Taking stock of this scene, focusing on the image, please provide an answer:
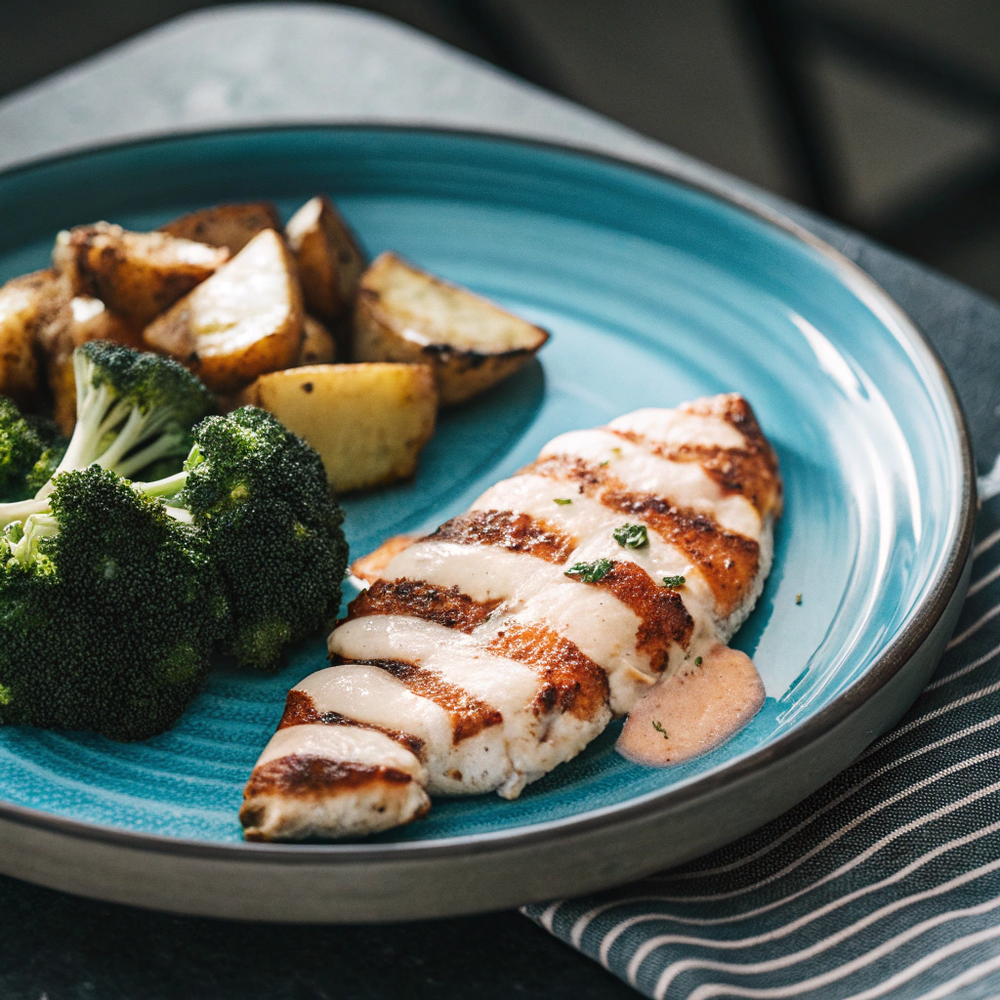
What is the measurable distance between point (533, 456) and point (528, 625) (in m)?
0.80

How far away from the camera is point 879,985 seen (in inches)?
61.7

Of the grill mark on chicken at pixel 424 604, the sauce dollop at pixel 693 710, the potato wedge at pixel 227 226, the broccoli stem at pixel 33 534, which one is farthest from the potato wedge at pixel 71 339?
the sauce dollop at pixel 693 710

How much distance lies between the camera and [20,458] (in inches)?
90.6

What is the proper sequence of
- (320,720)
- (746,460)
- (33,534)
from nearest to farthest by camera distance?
(320,720)
(33,534)
(746,460)

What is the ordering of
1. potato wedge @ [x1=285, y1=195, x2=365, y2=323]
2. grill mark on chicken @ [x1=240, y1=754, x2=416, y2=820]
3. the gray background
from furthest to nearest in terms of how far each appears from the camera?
the gray background < potato wedge @ [x1=285, y1=195, x2=365, y2=323] < grill mark on chicken @ [x1=240, y1=754, x2=416, y2=820]

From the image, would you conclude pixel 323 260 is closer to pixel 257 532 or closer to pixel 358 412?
pixel 358 412

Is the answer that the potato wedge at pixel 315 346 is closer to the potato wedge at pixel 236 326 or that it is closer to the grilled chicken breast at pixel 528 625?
the potato wedge at pixel 236 326

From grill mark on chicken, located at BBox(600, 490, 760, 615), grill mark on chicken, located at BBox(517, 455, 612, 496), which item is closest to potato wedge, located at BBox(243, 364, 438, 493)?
grill mark on chicken, located at BBox(517, 455, 612, 496)

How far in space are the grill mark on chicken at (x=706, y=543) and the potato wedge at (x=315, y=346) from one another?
82cm

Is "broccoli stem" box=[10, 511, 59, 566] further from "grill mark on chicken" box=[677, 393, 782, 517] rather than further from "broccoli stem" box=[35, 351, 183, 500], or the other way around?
"grill mark on chicken" box=[677, 393, 782, 517]

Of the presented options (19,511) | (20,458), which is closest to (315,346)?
(20,458)

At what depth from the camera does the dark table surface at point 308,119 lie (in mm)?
1622

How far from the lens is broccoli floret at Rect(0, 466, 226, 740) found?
1867 millimetres

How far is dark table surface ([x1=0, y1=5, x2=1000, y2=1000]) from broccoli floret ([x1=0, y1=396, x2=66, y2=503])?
0.84 metres
